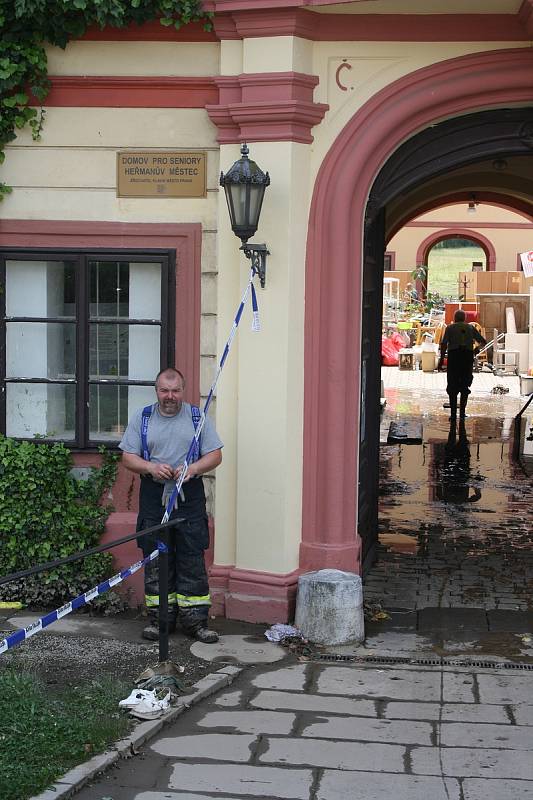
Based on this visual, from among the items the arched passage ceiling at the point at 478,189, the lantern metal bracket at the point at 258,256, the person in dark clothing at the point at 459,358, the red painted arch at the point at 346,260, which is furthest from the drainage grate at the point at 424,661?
the person in dark clothing at the point at 459,358

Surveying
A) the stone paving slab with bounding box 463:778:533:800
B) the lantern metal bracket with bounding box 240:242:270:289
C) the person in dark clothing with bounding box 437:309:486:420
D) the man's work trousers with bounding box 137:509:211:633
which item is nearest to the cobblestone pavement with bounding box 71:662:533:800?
the stone paving slab with bounding box 463:778:533:800

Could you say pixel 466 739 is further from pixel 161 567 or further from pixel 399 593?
pixel 399 593

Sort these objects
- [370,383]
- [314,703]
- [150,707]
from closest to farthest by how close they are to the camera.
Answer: [150,707], [314,703], [370,383]

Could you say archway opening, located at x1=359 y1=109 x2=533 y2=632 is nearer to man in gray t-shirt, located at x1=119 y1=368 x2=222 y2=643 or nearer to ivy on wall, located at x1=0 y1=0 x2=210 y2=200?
man in gray t-shirt, located at x1=119 y1=368 x2=222 y2=643

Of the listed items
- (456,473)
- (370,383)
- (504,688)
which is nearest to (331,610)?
(504,688)

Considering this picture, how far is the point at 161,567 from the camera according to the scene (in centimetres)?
633

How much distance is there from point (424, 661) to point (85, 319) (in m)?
3.14

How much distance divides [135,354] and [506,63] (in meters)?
3.03

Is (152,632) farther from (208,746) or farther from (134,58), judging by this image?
(134,58)

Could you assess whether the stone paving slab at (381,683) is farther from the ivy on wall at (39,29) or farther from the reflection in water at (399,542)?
the ivy on wall at (39,29)

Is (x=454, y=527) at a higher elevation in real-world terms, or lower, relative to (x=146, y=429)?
lower

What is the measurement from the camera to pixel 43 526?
7703 millimetres

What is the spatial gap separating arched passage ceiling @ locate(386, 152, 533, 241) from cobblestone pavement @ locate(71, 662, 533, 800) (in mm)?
7534

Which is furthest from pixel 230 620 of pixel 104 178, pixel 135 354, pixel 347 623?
pixel 104 178
